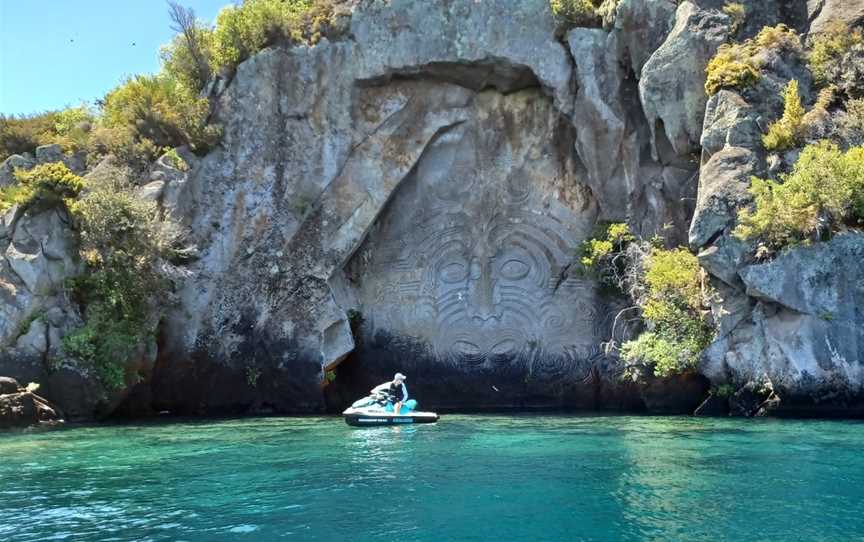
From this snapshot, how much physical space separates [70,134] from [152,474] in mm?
16503

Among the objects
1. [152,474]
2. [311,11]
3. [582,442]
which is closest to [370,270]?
[311,11]

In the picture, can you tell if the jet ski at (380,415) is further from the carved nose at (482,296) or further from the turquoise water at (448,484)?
the carved nose at (482,296)

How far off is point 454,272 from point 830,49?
481 inches

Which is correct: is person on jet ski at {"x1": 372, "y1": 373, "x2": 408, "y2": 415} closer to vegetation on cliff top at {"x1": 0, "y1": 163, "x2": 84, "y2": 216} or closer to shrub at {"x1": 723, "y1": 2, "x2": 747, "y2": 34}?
vegetation on cliff top at {"x1": 0, "y1": 163, "x2": 84, "y2": 216}

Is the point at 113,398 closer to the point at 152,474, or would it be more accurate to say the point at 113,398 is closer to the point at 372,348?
the point at 372,348

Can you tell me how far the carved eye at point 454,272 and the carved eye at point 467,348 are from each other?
6.71 ft

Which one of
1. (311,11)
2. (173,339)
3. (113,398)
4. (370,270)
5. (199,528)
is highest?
(311,11)

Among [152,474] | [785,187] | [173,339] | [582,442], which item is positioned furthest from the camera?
[173,339]

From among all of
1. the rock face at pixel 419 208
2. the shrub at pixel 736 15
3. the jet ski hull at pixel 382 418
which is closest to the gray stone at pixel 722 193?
the rock face at pixel 419 208

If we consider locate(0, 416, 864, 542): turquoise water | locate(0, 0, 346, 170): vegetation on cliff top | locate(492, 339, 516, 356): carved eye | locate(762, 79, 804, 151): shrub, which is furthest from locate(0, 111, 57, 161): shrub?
locate(762, 79, 804, 151): shrub

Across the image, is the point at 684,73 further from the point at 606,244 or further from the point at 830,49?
the point at 606,244

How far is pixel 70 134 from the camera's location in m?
27.8

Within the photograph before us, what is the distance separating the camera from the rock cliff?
24.3m

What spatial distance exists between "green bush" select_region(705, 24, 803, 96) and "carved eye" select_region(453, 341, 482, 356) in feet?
32.8
